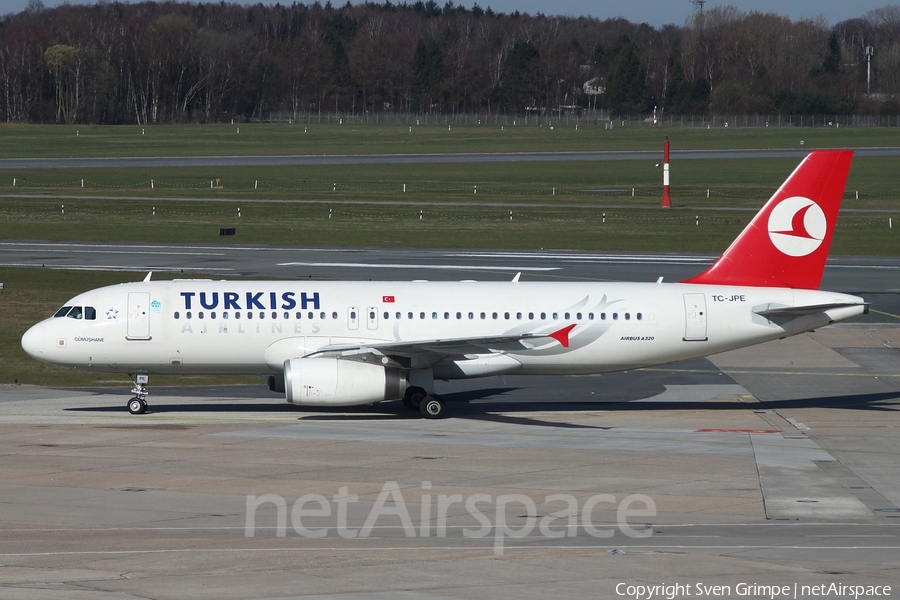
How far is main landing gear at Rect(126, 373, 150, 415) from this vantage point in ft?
114

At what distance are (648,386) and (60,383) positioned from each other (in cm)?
2105

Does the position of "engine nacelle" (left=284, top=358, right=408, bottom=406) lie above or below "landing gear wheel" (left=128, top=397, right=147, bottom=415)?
above

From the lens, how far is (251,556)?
19.7 meters

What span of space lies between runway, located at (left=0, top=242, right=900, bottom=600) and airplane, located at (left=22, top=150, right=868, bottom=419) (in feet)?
5.12

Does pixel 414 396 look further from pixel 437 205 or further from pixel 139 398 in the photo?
pixel 437 205

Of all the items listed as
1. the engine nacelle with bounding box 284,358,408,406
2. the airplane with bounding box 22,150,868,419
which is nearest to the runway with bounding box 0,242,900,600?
the engine nacelle with bounding box 284,358,408,406

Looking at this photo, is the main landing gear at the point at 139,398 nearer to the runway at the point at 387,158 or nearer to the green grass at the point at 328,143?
the runway at the point at 387,158

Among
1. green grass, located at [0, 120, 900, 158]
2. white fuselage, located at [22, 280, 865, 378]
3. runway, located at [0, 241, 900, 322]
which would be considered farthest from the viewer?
green grass, located at [0, 120, 900, 158]

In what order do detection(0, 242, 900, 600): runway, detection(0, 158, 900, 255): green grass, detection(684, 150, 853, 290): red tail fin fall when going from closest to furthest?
detection(0, 242, 900, 600): runway < detection(684, 150, 853, 290): red tail fin < detection(0, 158, 900, 255): green grass

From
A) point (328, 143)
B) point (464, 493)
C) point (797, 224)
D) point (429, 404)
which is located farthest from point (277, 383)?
point (328, 143)

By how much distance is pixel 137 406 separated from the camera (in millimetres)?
34688

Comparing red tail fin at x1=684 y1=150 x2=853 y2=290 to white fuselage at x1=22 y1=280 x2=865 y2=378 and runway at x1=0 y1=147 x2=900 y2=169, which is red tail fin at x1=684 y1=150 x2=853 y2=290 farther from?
runway at x1=0 y1=147 x2=900 y2=169

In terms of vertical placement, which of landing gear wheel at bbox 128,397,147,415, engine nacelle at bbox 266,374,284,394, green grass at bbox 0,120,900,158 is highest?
green grass at bbox 0,120,900,158

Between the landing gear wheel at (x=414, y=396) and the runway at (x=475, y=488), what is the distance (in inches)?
18.8
